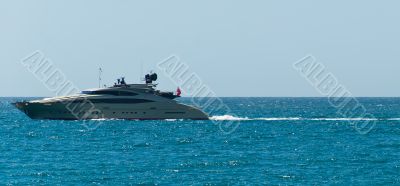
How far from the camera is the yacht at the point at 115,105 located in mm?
86062

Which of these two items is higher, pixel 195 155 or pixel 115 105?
pixel 115 105

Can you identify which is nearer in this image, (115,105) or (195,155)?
(195,155)

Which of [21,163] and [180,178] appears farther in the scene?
[21,163]

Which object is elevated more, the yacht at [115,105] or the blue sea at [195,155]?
the yacht at [115,105]

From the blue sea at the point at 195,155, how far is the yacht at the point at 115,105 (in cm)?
173

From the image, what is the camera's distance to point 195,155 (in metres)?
53.5

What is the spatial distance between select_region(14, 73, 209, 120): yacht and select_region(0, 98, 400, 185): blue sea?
1.73 m

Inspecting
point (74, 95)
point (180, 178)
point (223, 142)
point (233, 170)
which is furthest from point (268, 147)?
point (74, 95)

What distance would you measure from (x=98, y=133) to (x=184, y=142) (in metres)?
12.8

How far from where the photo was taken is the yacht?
86.1m

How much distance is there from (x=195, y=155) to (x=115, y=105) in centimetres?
3471

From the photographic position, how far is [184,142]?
64.0 meters

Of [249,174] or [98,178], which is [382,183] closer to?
[249,174]

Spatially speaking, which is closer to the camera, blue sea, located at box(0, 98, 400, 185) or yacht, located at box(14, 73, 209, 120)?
blue sea, located at box(0, 98, 400, 185)
